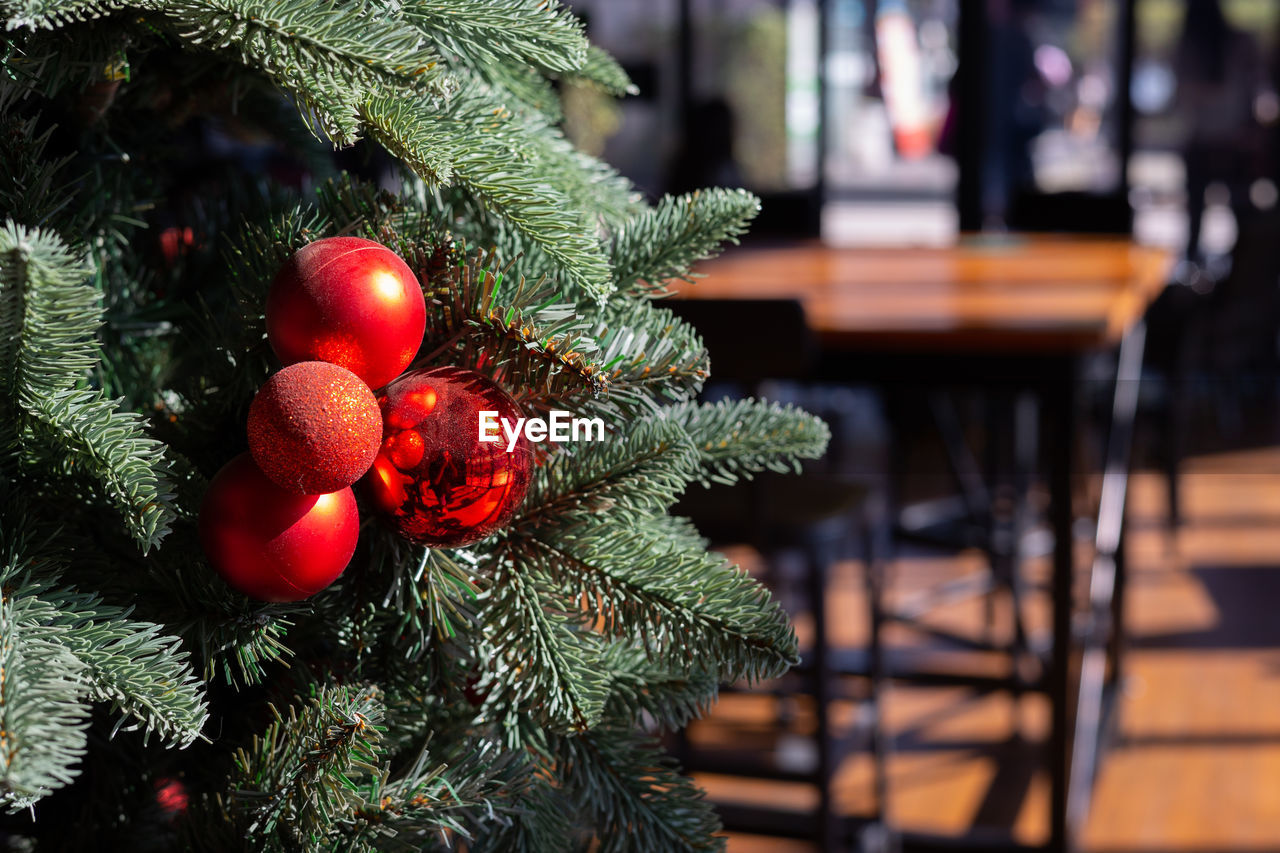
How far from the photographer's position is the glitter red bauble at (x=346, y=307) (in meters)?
0.42

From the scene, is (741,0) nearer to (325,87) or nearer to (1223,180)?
(1223,180)

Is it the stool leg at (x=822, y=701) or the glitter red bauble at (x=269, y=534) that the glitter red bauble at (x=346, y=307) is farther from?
the stool leg at (x=822, y=701)

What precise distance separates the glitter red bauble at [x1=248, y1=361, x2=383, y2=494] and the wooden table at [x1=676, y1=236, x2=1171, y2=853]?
4.29ft

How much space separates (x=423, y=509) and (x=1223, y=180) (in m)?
6.08

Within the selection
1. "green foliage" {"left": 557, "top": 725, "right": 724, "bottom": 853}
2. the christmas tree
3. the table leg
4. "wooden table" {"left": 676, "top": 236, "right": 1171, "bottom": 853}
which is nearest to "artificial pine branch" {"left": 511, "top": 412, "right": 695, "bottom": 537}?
the christmas tree

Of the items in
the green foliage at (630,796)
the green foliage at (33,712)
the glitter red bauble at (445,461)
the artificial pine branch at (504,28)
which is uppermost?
the artificial pine branch at (504,28)

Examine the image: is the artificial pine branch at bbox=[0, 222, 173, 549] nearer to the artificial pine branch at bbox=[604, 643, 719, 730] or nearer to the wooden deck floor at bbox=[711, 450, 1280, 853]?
the artificial pine branch at bbox=[604, 643, 719, 730]

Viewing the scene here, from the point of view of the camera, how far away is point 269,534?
417mm

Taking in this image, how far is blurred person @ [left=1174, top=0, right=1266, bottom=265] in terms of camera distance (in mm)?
5668

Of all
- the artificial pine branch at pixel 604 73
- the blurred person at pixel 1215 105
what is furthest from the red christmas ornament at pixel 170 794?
Answer: the blurred person at pixel 1215 105

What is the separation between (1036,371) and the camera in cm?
183

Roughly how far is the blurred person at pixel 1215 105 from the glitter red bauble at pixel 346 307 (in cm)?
590

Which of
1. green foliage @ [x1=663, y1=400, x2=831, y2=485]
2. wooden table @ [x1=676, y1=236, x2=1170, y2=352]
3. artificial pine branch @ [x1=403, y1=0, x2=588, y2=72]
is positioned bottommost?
wooden table @ [x1=676, y1=236, x2=1170, y2=352]

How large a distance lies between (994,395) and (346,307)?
416 cm
